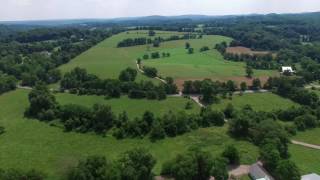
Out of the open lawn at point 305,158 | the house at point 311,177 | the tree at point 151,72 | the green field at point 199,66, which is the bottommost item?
the open lawn at point 305,158

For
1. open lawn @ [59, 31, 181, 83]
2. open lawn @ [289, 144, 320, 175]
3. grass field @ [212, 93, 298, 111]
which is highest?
open lawn @ [59, 31, 181, 83]

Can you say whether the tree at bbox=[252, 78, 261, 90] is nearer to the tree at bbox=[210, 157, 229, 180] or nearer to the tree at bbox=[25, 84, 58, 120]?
the tree at bbox=[25, 84, 58, 120]

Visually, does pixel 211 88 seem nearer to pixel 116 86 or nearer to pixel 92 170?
pixel 116 86

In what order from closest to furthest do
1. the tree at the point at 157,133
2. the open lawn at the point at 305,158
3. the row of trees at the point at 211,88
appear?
the open lawn at the point at 305,158
the tree at the point at 157,133
the row of trees at the point at 211,88

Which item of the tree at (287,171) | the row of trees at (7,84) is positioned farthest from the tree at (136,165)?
the row of trees at (7,84)

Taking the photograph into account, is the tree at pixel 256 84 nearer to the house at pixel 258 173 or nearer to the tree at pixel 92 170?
the house at pixel 258 173

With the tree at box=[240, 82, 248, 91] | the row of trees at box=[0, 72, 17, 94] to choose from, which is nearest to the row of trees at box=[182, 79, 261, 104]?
the tree at box=[240, 82, 248, 91]

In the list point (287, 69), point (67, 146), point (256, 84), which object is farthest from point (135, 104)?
point (287, 69)
